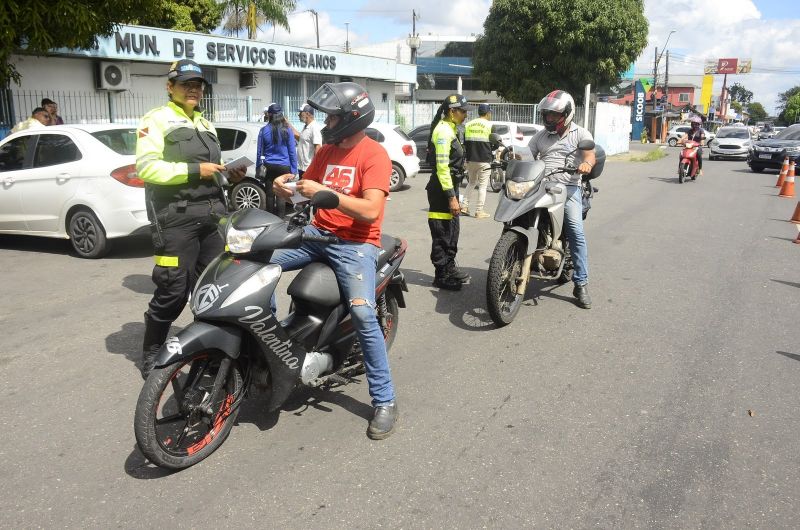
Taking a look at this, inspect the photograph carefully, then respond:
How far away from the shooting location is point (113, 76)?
17188 millimetres

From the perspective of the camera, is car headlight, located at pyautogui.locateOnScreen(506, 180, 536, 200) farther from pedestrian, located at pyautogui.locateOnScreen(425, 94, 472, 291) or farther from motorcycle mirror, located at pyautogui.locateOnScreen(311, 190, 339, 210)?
motorcycle mirror, located at pyautogui.locateOnScreen(311, 190, 339, 210)

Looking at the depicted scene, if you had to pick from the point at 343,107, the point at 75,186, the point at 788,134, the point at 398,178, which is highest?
the point at 343,107

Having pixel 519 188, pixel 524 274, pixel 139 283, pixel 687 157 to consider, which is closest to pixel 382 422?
pixel 524 274

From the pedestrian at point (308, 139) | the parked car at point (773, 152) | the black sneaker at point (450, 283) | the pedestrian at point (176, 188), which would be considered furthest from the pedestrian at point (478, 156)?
the parked car at point (773, 152)

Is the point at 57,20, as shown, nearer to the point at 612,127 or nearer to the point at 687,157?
the point at 687,157

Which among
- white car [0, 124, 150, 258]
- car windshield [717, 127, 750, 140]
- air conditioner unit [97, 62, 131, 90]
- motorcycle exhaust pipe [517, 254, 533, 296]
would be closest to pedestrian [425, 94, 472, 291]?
motorcycle exhaust pipe [517, 254, 533, 296]

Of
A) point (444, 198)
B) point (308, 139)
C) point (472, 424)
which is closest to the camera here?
point (472, 424)

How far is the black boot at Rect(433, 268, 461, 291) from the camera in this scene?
22.2 feet

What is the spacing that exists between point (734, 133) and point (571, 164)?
2842 centimetres

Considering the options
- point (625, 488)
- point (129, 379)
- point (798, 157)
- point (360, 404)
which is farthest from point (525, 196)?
point (798, 157)

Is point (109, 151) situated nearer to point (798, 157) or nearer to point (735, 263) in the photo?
point (735, 263)

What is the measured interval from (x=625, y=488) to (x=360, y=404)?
160 centimetres

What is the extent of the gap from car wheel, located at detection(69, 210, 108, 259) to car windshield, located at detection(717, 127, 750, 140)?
28704 mm

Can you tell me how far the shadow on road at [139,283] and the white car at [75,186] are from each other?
772 millimetres
